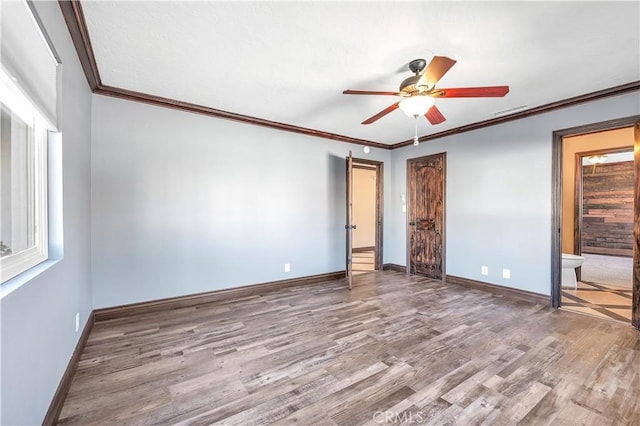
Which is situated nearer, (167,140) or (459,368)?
(459,368)

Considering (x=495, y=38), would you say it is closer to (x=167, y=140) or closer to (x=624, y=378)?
(x=624, y=378)

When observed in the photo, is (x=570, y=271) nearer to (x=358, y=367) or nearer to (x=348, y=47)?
(x=358, y=367)

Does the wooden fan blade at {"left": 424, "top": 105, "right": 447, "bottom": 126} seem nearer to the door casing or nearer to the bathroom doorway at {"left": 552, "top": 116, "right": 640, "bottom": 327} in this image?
the bathroom doorway at {"left": 552, "top": 116, "right": 640, "bottom": 327}

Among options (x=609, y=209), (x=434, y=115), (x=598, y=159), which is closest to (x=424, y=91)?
(x=434, y=115)

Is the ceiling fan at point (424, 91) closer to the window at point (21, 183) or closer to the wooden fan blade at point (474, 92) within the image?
the wooden fan blade at point (474, 92)

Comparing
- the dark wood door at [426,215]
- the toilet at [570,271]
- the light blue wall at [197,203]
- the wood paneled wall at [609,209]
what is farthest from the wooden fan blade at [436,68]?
the wood paneled wall at [609,209]

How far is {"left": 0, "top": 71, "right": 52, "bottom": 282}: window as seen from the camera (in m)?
1.25

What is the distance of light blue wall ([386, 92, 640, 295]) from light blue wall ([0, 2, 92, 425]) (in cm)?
488

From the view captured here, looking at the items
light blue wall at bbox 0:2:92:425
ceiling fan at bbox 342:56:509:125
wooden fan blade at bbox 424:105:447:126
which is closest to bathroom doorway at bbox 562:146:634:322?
wooden fan blade at bbox 424:105:447:126

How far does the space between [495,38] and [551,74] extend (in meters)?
1.08

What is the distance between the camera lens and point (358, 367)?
2.18 m

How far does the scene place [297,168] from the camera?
458 centimetres

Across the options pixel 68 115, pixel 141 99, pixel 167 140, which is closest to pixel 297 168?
pixel 167 140

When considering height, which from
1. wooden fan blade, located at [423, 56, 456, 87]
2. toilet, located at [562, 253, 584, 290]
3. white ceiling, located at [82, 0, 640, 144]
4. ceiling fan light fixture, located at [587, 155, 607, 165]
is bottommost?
toilet, located at [562, 253, 584, 290]
